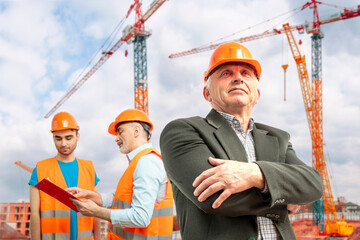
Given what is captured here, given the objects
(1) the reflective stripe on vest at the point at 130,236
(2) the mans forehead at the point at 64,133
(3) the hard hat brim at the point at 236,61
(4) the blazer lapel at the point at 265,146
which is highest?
(2) the mans forehead at the point at 64,133

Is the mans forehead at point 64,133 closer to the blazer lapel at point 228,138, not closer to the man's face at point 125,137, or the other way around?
the man's face at point 125,137

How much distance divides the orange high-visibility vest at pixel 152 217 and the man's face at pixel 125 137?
235 millimetres

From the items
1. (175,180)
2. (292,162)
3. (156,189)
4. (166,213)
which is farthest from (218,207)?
(166,213)

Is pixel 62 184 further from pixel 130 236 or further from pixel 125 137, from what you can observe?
pixel 130 236

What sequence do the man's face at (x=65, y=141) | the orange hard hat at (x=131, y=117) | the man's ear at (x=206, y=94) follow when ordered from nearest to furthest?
the man's ear at (x=206, y=94)
the orange hard hat at (x=131, y=117)
the man's face at (x=65, y=141)

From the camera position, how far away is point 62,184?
13.4 ft

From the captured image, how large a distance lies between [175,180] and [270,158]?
21.6 inches

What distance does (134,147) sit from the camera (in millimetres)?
3277

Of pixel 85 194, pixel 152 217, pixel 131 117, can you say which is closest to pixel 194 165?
pixel 152 217

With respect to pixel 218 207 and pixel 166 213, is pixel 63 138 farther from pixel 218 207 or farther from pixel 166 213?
pixel 218 207

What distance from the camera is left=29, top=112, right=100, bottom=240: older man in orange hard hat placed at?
3.87 meters

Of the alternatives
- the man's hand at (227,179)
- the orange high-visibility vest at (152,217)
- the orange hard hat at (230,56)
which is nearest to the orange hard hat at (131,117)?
the orange high-visibility vest at (152,217)

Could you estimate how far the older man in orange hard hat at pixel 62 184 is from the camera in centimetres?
387

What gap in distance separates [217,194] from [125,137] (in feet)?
5.97
